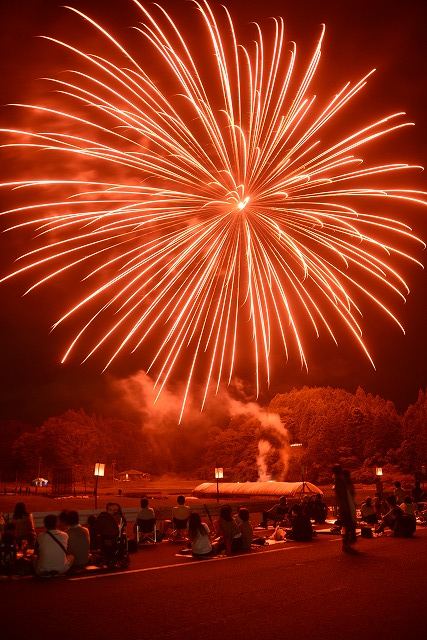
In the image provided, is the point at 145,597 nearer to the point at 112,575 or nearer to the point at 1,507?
the point at 112,575

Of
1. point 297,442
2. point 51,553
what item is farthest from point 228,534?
point 297,442

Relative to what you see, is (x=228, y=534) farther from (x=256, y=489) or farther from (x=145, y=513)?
(x=256, y=489)

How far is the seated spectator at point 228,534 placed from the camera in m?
15.4

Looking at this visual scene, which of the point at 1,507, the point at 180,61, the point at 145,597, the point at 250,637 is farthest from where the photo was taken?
the point at 1,507

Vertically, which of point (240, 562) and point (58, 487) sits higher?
point (58, 487)

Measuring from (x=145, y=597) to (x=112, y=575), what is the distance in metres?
2.57

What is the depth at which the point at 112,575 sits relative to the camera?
12188 mm

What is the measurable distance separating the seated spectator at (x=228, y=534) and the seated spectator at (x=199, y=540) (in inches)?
16.7

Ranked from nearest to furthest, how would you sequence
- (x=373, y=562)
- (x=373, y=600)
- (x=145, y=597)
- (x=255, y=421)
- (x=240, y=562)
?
(x=373, y=600) → (x=145, y=597) → (x=373, y=562) → (x=240, y=562) → (x=255, y=421)

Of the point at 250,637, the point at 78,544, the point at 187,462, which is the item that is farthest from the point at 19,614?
the point at 187,462

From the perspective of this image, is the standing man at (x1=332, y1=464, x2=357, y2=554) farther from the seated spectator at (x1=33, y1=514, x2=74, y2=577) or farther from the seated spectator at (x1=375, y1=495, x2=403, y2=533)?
the seated spectator at (x1=33, y1=514, x2=74, y2=577)

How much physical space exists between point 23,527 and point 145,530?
160 inches

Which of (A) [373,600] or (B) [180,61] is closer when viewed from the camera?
(A) [373,600]

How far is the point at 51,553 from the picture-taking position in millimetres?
11758
